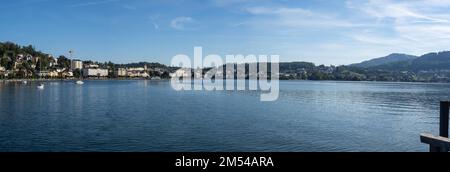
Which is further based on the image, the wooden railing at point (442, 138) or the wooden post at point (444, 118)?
the wooden post at point (444, 118)

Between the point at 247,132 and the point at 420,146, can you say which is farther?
the point at 247,132

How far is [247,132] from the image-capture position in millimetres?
28562

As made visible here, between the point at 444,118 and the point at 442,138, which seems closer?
the point at 442,138

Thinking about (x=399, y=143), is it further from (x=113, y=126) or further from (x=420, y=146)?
(x=113, y=126)

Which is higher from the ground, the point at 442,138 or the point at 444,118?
the point at 444,118

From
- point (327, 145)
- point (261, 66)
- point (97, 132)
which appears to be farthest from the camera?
point (261, 66)

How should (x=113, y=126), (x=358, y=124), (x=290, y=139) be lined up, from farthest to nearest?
(x=358, y=124)
(x=113, y=126)
(x=290, y=139)

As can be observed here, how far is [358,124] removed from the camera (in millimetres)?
35125

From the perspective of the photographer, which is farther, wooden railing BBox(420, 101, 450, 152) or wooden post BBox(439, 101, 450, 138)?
wooden post BBox(439, 101, 450, 138)

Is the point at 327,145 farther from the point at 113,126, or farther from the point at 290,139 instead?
the point at 113,126
